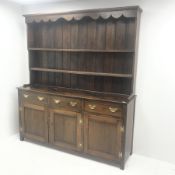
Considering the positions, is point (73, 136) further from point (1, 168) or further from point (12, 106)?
point (12, 106)

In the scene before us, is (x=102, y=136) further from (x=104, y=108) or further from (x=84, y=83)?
(x=84, y=83)

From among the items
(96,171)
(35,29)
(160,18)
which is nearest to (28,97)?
(35,29)

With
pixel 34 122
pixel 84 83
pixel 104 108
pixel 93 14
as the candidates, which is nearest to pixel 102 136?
pixel 104 108

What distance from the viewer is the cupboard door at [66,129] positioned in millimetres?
2741

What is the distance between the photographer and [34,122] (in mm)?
3061

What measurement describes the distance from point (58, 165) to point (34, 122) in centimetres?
80

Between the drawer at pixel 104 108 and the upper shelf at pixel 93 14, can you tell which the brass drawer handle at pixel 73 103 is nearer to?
the drawer at pixel 104 108

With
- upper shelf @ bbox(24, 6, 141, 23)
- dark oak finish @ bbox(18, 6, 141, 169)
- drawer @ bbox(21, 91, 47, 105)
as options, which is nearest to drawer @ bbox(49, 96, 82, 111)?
dark oak finish @ bbox(18, 6, 141, 169)

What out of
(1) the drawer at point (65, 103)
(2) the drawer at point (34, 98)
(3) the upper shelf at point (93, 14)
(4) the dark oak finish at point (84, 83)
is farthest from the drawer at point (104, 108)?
(3) the upper shelf at point (93, 14)

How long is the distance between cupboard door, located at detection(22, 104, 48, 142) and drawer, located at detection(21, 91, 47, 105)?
67 mm

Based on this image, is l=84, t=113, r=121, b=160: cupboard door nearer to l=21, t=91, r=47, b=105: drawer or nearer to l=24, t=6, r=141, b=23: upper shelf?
l=21, t=91, r=47, b=105: drawer

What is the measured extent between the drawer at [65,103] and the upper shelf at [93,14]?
1119mm

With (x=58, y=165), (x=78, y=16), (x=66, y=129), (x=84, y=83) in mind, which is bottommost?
(x=58, y=165)

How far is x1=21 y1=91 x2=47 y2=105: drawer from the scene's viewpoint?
9.57 feet
